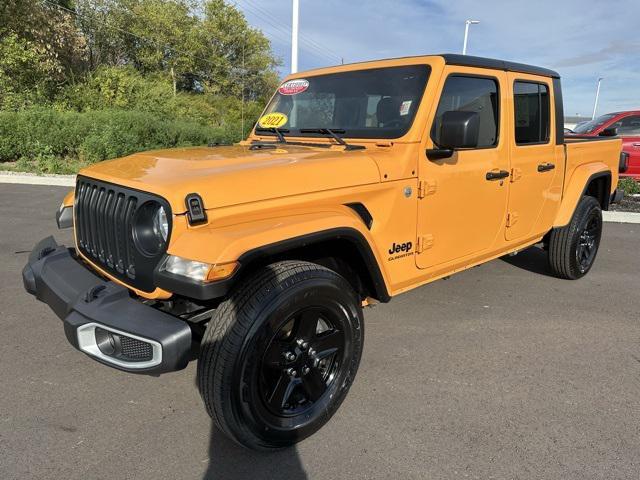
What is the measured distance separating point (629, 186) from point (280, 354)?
9.60 metres

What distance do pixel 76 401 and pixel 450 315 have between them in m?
2.79

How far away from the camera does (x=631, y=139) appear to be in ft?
31.9

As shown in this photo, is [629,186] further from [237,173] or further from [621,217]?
[237,173]

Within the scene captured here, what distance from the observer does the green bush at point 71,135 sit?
1275 centimetres

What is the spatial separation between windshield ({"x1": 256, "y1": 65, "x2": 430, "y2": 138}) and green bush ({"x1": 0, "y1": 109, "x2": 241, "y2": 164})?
10173mm

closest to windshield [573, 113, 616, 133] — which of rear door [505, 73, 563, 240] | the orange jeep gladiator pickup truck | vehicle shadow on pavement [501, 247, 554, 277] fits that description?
vehicle shadow on pavement [501, 247, 554, 277]

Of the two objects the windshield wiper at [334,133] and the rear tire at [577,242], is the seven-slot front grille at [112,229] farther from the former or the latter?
the rear tire at [577,242]

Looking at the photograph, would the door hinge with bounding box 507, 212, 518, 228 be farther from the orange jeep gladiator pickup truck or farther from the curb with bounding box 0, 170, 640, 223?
the curb with bounding box 0, 170, 640, 223

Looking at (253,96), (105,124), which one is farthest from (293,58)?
(253,96)

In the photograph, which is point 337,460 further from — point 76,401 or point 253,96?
point 253,96

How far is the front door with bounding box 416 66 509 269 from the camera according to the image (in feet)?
10.0

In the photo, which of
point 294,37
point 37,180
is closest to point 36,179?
point 37,180

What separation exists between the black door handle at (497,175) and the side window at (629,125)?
8240 millimetres

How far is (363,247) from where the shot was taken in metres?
2.57
